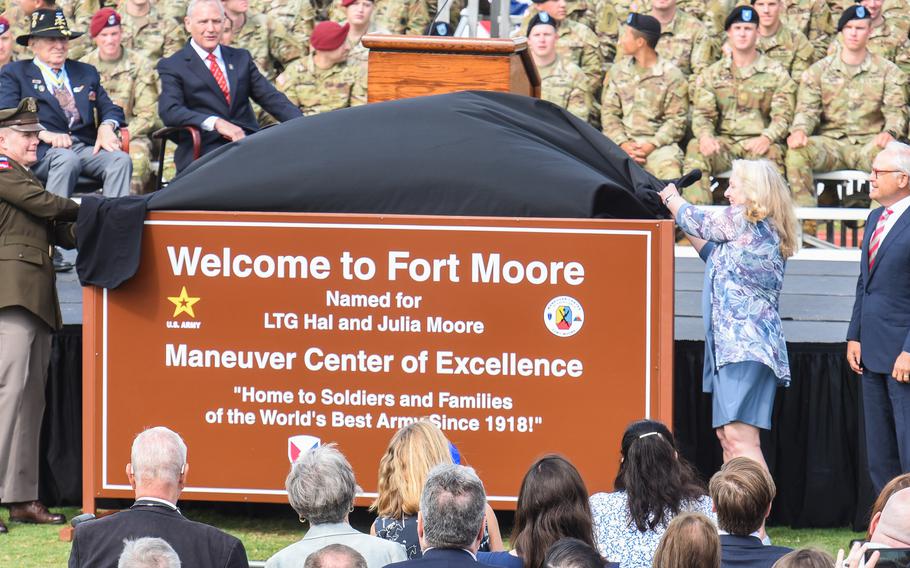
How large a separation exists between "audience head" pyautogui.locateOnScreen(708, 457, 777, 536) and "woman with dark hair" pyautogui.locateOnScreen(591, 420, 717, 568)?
0.38 m

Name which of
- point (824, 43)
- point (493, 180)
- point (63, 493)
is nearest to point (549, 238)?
point (493, 180)

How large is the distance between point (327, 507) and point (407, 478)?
452 mm

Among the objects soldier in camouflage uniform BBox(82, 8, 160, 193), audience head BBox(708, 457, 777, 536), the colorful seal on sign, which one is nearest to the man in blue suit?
the colorful seal on sign

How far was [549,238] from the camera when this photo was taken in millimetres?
5809

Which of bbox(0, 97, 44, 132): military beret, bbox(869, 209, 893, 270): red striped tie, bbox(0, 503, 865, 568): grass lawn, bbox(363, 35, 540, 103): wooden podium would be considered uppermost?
bbox(363, 35, 540, 103): wooden podium

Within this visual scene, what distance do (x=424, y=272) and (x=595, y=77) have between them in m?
5.57

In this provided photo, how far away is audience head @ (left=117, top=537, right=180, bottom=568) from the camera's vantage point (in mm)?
3115

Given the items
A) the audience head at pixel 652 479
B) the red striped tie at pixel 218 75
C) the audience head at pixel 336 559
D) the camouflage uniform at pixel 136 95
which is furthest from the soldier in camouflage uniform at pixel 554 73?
the audience head at pixel 336 559

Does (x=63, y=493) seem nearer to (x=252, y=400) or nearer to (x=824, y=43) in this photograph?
(x=252, y=400)

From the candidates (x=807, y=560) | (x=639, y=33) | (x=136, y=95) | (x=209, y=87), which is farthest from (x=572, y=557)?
(x=136, y=95)

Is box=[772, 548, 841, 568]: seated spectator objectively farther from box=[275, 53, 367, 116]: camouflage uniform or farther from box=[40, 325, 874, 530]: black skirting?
box=[275, 53, 367, 116]: camouflage uniform

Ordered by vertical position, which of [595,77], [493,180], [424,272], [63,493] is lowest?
[63,493]

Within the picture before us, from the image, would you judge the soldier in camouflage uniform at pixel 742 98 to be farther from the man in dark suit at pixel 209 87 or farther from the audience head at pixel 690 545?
the audience head at pixel 690 545

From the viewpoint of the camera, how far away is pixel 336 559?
3.34m
